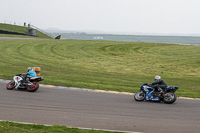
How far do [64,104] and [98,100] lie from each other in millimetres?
1993

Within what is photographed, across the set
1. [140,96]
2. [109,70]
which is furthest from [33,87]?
[109,70]

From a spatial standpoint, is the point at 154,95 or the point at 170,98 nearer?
the point at 170,98

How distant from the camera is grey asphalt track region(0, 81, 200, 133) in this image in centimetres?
1066

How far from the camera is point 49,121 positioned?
1071 centimetres

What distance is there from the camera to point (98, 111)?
12.6 metres

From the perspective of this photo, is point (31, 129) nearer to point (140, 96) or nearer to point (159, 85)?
point (140, 96)

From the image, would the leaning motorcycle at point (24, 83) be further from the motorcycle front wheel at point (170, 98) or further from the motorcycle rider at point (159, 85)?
the motorcycle front wheel at point (170, 98)

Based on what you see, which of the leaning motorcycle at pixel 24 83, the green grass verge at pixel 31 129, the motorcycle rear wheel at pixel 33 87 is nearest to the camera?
the green grass verge at pixel 31 129

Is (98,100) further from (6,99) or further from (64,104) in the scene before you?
(6,99)

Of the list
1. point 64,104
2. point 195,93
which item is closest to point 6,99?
point 64,104

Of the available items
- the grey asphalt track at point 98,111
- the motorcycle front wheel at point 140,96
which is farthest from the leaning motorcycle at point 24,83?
the motorcycle front wheel at point 140,96

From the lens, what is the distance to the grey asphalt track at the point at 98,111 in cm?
1066

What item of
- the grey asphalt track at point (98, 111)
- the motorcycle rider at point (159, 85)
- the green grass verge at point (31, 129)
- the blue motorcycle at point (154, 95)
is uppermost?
the motorcycle rider at point (159, 85)

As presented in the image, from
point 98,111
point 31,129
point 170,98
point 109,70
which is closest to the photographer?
point 31,129
